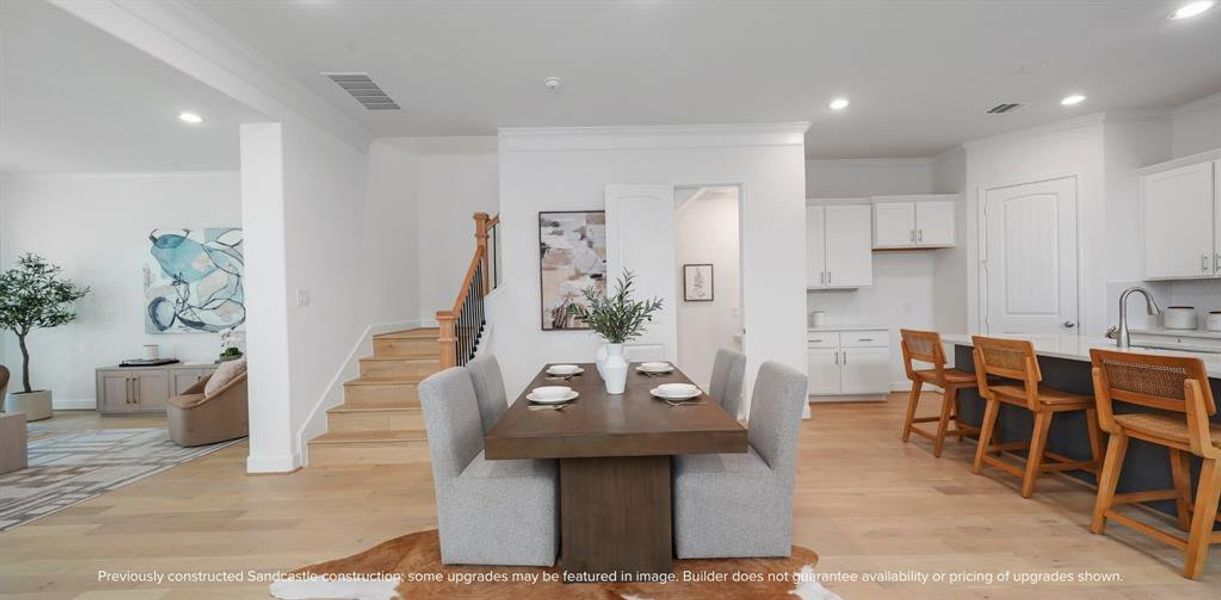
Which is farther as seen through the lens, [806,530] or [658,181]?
[658,181]

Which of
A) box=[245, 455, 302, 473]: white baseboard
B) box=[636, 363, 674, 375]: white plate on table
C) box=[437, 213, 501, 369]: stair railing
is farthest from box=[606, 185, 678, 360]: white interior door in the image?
box=[245, 455, 302, 473]: white baseboard

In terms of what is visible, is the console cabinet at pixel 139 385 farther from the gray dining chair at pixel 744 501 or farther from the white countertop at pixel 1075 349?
the white countertop at pixel 1075 349

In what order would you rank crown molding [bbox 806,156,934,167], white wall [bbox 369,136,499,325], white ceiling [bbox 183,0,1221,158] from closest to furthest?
1. white ceiling [bbox 183,0,1221,158]
2. white wall [bbox 369,136,499,325]
3. crown molding [bbox 806,156,934,167]

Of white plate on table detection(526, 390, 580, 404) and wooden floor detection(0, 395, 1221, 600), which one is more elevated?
white plate on table detection(526, 390, 580, 404)

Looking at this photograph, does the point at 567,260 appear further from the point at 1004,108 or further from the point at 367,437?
the point at 1004,108

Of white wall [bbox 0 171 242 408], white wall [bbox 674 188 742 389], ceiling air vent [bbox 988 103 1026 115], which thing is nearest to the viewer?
ceiling air vent [bbox 988 103 1026 115]

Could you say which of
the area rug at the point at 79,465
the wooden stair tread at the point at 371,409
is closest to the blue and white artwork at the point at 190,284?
the area rug at the point at 79,465

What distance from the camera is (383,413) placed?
13.9ft

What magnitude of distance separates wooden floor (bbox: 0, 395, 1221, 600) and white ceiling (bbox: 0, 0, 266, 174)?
2.60 m

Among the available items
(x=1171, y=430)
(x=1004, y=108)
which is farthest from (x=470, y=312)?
(x=1004, y=108)

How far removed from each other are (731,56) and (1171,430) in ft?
9.92

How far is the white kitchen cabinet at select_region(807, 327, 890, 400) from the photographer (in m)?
5.69

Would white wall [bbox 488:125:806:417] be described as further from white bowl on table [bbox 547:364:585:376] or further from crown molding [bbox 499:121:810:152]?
white bowl on table [bbox 547:364:585:376]

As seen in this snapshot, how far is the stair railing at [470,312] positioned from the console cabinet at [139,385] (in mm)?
3352
